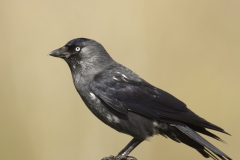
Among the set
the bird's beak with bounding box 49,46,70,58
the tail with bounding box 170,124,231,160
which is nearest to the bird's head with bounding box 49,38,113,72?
the bird's beak with bounding box 49,46,70,58

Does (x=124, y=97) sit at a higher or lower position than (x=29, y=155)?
higher

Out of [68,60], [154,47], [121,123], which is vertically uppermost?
[154,47]

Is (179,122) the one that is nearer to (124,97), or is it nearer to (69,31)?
(124,97)

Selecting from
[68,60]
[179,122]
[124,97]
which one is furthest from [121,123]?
[68,60]

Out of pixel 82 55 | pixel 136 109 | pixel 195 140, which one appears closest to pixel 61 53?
pixel 82 55

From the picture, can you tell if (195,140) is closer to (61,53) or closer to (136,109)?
(136,109)

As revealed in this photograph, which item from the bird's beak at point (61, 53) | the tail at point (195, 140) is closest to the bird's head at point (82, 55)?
the bird's beak at point (61, 53)
